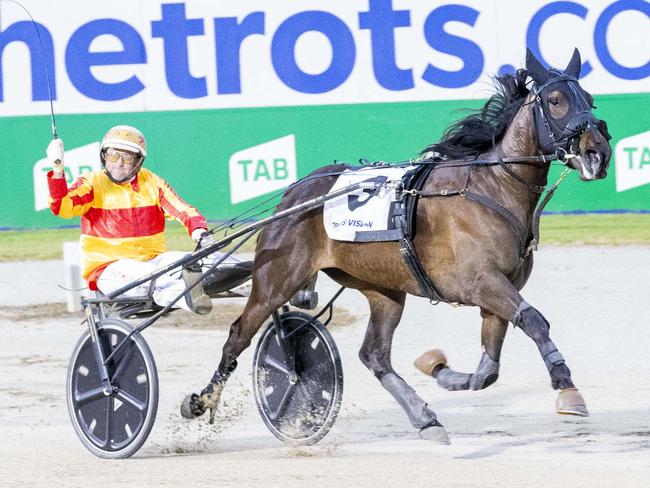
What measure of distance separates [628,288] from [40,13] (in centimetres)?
690

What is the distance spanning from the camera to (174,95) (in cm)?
1429

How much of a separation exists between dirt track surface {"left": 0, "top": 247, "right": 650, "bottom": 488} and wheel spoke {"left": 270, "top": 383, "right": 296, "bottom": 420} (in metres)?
0.15

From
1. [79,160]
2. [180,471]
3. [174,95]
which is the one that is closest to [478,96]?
[174,95]

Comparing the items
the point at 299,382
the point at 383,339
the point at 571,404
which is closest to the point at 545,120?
the point at 571,404

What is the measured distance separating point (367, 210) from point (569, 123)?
1102 millimetres

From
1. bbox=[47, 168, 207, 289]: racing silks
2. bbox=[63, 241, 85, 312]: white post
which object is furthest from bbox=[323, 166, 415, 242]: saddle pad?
bbox=[63, 241, 85, 312]: white post

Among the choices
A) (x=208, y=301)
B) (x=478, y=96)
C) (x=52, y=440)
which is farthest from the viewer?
(x=478, y=96)

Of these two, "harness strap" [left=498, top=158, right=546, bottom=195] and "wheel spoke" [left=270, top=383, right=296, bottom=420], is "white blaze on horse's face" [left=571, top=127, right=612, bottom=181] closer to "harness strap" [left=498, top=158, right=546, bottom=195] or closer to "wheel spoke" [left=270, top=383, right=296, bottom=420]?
"harness strap" [left=498, top=158, right=546, bottom=195]

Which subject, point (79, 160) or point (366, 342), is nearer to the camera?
point (366, 342)

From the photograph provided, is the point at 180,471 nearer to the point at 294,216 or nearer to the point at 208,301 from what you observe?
the point at 208,301

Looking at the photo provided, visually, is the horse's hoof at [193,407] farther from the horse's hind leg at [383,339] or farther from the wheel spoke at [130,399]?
the horse's hind leg at [383,339]

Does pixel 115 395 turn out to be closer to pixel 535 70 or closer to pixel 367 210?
pixel 367 210

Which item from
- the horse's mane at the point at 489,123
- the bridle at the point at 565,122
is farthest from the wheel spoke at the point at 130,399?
the bridle at the point at 565,122

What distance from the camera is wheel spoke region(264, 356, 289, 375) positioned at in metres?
6.81
